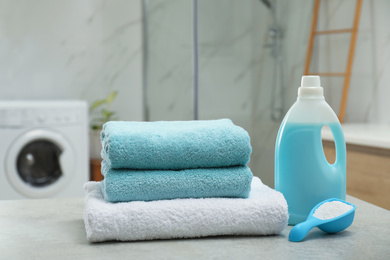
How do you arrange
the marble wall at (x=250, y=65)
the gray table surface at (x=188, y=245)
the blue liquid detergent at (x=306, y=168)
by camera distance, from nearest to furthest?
1. the gray table surface at (x=188, y=245)
2. the blue liquid detergent at (x=306, y=168)
3. the marble wall at (x=250, y=65)

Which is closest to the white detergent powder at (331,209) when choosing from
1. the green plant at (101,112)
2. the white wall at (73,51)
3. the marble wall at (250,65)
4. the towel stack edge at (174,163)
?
the towel stack edge at (174,163)

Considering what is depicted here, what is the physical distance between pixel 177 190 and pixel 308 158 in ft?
0.64

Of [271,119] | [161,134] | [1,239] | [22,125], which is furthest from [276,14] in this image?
[1,239]

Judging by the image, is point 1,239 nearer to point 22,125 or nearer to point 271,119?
point 271,119

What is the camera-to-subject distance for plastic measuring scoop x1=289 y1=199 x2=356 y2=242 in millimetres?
686

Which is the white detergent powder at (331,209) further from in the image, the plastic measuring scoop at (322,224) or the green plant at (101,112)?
the green plant at (101,112)

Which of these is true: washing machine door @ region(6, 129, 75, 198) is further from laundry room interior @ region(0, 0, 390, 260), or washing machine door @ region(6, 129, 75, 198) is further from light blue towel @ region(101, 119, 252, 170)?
light blue towel @ region(101, 119, 252, 170)

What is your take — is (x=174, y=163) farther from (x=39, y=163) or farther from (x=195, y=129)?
(x=39, y=163)

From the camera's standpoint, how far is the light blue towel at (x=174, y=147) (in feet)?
2.30

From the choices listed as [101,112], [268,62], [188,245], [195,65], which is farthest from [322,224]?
Result: [101,112]

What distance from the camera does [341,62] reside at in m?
2.55

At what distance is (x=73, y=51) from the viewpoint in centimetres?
348

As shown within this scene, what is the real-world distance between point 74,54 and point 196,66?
1.25 meters

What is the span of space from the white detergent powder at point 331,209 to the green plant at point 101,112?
271 centimetres
